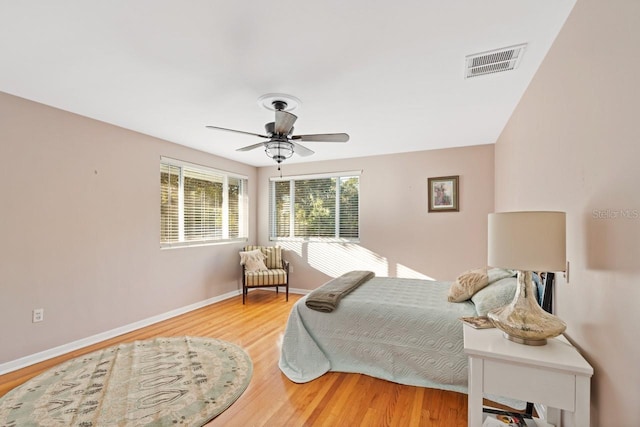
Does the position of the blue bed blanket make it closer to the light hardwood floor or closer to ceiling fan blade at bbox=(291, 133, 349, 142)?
the light hardwood floor

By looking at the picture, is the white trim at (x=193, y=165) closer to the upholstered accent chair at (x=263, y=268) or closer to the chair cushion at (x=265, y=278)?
the upholstered accent chair at (x=263, y=268)

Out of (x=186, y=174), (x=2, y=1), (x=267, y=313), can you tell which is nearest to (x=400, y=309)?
(x=267, y=313)

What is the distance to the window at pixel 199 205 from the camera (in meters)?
4.32

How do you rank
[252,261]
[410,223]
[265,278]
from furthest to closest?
[252,261]
[265,278]
[410,223]

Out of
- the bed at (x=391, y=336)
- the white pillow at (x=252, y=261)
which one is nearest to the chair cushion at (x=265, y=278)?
the white pillow at (x=252, y=261)

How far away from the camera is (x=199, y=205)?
4836 mm

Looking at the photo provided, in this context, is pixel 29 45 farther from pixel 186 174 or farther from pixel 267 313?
pixel 267 313

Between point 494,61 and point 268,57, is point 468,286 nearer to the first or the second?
point 494,61

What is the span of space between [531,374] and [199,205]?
4576 mm

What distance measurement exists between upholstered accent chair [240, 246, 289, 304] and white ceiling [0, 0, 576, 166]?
2.47 meters

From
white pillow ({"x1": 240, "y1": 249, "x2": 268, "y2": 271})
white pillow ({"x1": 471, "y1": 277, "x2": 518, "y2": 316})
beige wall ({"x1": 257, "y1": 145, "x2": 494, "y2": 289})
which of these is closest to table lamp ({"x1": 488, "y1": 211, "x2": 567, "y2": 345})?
white pillow ({"x1": 471, "y1": 277, "x2": 518, "y2": 316})

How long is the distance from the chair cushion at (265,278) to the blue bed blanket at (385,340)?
2167 mm

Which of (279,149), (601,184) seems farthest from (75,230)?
(601,184)

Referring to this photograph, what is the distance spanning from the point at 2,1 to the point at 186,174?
307cm
